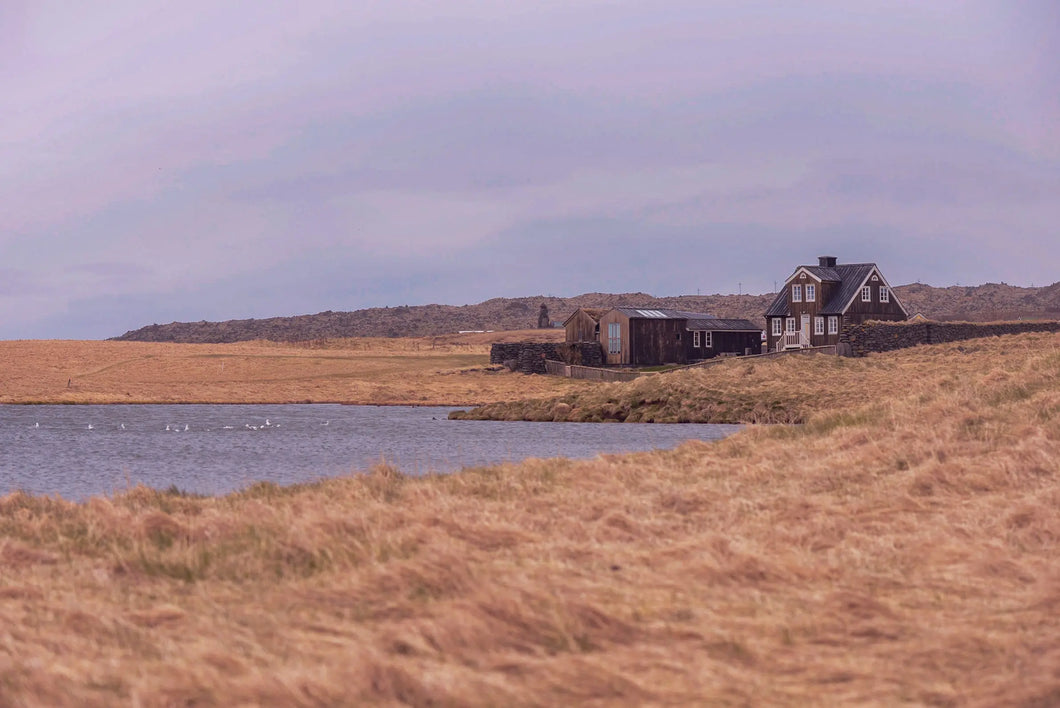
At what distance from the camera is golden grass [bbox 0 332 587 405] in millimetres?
60750

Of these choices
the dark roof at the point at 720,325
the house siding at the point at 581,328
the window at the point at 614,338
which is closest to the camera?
the window at the point at 614,338

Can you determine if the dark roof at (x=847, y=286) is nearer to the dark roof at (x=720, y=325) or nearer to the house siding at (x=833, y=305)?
the house siding at (x=833, y=305)

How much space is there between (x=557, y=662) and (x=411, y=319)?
16574cm

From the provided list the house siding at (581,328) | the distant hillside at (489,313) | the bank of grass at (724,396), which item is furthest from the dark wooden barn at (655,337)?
the distant hillside at (489,313)

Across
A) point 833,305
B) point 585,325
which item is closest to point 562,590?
point 833,305

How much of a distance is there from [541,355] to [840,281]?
19398mm

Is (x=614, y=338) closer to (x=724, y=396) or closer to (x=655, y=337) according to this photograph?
(x=655, y=337)

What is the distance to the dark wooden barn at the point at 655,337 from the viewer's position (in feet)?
229

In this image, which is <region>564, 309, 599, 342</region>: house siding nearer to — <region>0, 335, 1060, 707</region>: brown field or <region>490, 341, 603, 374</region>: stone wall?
<region>490, 341, 603, 374</region>: stone wall

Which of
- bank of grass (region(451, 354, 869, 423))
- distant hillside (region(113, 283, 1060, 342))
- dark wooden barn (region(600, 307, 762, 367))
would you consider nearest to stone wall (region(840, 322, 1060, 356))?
bank of grass (region(451, 354, 869, 423))

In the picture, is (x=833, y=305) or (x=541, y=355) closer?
(x=833, y=305)

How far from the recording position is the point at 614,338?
232 ft

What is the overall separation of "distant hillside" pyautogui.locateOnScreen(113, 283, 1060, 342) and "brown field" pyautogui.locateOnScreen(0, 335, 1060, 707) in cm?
13701

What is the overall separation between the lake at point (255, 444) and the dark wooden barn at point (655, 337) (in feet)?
62.5
